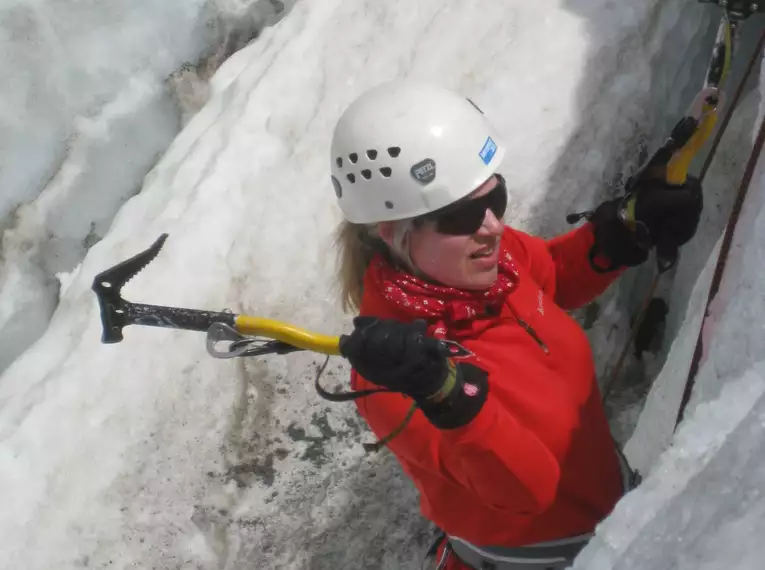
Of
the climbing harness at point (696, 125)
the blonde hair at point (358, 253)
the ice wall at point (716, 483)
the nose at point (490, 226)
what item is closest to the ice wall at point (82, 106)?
the blonde hair at point (358, 253)

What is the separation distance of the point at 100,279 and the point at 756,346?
4.68ft

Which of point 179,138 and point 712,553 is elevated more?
point 712,553

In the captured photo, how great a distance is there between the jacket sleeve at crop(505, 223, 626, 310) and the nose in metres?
0.29

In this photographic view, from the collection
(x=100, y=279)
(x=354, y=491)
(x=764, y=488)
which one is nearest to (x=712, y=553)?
(x=764, y=488)

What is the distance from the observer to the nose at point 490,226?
5.29 ft

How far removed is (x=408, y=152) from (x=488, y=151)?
234mm

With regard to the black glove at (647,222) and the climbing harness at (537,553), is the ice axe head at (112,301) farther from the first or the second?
the black glove at (647,222)

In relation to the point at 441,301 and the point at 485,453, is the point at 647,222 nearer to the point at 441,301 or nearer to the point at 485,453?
the point at 441,301

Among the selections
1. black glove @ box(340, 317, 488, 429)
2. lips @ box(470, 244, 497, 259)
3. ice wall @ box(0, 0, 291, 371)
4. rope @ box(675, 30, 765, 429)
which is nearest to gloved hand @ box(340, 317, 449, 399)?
black glove @ box(340, 317, 488, 429)

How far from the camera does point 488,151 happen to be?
5.65ft

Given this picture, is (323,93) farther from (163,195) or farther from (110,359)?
(110,359)

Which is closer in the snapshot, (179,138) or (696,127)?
(696,127)

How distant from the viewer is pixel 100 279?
5.22ft

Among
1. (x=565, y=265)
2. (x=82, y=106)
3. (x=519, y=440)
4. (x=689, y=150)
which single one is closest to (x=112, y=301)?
(x=519, y=440)
